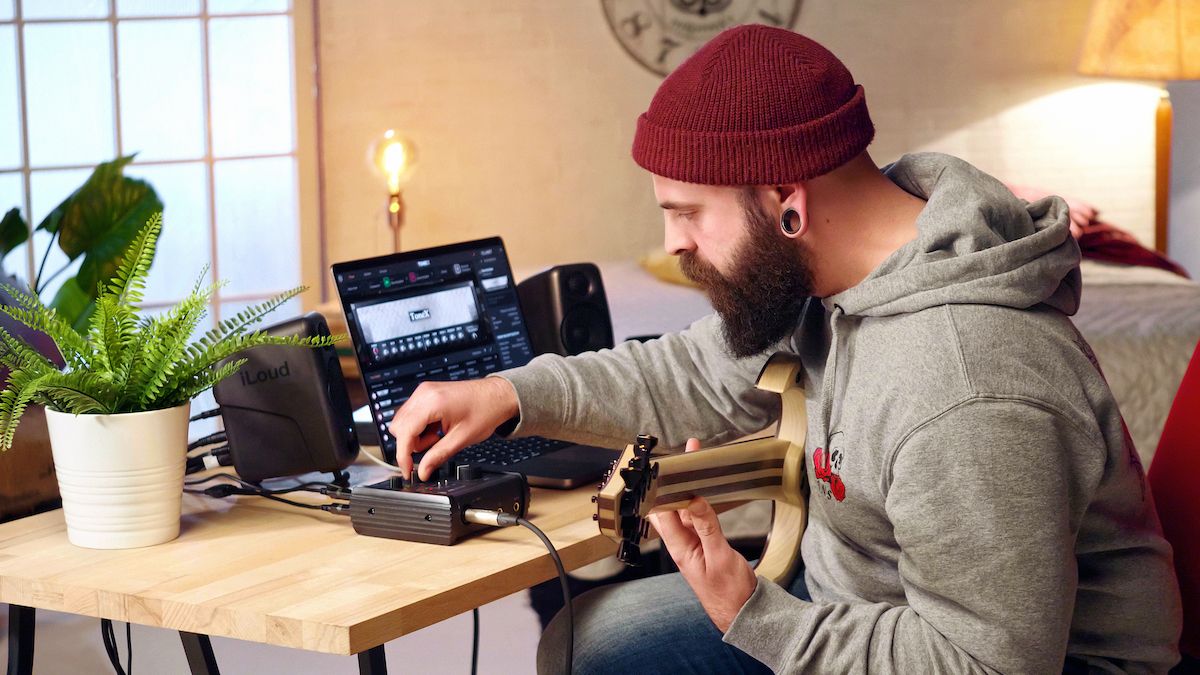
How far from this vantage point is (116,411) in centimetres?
121

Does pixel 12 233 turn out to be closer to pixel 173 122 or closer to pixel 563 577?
pixel 563 577

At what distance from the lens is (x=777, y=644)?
108cm

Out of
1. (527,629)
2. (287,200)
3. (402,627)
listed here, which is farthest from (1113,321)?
(287,200)

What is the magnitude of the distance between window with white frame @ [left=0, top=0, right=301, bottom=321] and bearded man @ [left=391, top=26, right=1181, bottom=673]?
3175 millimetres

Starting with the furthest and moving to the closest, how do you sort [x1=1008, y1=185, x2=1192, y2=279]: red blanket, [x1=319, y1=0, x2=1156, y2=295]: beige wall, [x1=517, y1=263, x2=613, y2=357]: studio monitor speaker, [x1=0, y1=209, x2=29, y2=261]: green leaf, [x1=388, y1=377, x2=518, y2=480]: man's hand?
[x1=319, y1=0, x2=1156, y2=295]: beige wall
[x1=1008, y1=185, x2=1192, y2=279]: red blanket
[x1=0, y1=209, x2=29, y2=261]: green leaf
[x1=517, y1=263, x2=613, y2=357]: studio monitor speaker
[x1=388, y1=377, x2=518, y2=480]: man's hand

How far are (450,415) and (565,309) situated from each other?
1.68 feet

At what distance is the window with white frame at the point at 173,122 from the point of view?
159 inches

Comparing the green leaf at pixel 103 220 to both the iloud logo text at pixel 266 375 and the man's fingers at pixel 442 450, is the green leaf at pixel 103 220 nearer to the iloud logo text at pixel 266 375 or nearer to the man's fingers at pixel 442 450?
the iloud logo text at pixel 266 375

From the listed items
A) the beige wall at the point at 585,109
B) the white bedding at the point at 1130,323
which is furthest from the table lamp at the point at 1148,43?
the white bedding at the point at 1130,323

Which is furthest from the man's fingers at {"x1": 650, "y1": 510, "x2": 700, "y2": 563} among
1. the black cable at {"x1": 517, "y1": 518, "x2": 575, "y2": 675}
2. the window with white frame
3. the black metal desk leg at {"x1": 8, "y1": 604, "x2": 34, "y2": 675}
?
the window with white frame

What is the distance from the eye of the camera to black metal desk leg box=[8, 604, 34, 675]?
1339 millimetres

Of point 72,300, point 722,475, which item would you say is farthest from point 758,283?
point 72,300

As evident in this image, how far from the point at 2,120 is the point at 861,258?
354 cm

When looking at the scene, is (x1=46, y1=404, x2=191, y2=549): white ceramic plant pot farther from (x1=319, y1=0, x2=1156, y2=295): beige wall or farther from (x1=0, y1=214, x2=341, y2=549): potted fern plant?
(x1=319, y1=0, x2=1156, y2=295): beige wall
